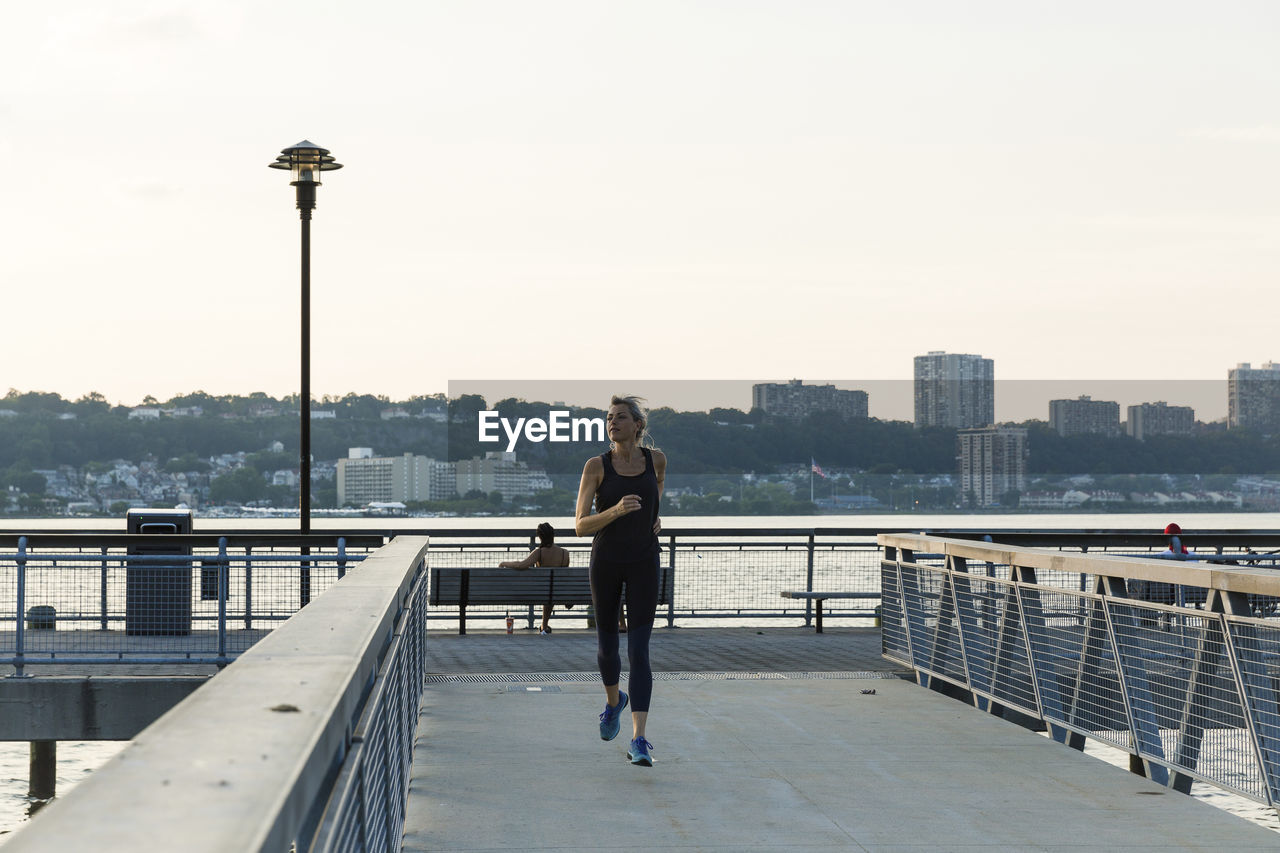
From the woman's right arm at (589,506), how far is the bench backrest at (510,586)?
29.8 ft

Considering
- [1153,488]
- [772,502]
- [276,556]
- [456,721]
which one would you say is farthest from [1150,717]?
[1153,488]

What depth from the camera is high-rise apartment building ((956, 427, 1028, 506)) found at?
52.5 meters

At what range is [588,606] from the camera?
1706 cm

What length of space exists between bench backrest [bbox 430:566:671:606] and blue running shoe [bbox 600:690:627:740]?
8632 millimetres

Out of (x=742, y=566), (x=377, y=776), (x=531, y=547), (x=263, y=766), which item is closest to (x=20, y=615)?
(x=531, y=547)

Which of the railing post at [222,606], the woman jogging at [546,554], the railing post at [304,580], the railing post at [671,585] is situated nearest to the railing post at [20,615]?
the railing post at [222,606]

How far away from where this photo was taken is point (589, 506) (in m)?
7.02

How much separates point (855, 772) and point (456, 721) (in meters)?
2.55

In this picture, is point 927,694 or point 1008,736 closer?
point 1008,736

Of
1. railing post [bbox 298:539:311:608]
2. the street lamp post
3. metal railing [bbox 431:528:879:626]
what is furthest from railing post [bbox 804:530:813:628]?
railing post [bbox 298:539:311:608]

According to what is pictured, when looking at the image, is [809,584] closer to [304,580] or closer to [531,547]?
[531,547]

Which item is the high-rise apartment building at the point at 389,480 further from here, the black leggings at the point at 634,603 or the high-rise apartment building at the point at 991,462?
the black leggings at the point at 634,603

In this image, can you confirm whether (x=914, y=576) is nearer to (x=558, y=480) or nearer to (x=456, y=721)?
(x=456, y=721)

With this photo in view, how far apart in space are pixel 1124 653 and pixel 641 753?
2402 mm
